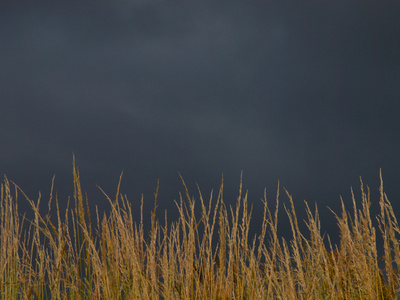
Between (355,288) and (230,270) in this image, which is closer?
(230,270)

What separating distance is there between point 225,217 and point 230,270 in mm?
306

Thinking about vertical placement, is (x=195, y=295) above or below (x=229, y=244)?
below

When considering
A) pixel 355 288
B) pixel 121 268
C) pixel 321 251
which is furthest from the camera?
pixel 355 288

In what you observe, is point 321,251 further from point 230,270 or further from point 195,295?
point 195,295

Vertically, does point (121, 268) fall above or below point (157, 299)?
above

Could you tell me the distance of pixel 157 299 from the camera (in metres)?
2.39

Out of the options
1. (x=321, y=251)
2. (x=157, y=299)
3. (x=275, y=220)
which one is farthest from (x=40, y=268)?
(x=321, y=251)

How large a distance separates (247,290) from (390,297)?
35.2 inches

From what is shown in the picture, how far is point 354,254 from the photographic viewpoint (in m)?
2.40

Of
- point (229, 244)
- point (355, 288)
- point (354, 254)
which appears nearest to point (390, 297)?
point (355, 288)

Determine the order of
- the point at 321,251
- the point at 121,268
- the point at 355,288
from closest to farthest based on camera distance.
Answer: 1. the point at 321,251
2. the point at 121,268
3. the point at 355,288

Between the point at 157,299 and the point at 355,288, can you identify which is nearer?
the point at 157,299

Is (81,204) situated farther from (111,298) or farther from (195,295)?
(195,295)

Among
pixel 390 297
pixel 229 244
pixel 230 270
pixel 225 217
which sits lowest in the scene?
pixel 390 297
